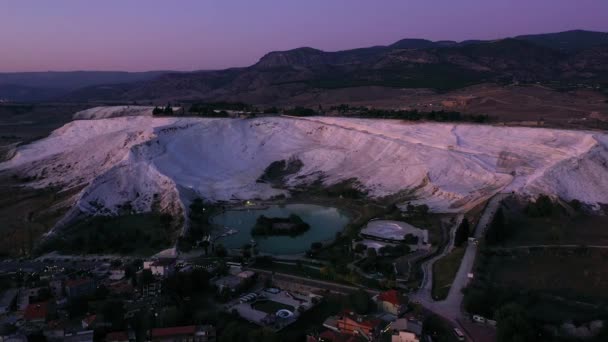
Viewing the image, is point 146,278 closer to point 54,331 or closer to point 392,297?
point 54,331

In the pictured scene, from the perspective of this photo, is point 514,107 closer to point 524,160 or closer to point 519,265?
point 524,160

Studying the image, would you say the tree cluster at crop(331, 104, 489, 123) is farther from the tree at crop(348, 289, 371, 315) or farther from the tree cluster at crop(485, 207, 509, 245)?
the tree at crop(348, 289, 371, 315)

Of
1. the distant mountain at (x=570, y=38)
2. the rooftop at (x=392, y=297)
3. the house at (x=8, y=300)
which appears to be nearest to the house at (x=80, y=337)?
the house at (x=8, y=300)

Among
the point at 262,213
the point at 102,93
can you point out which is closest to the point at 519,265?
the point at 262,213

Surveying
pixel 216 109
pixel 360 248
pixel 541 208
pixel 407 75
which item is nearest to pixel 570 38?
pixel 407 75

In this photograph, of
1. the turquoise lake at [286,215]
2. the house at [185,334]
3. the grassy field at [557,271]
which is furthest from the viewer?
the turquoise lake at [286,215]

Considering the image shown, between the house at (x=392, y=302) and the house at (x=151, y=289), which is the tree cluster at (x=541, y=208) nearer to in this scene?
the house at (x=392, y=302)
